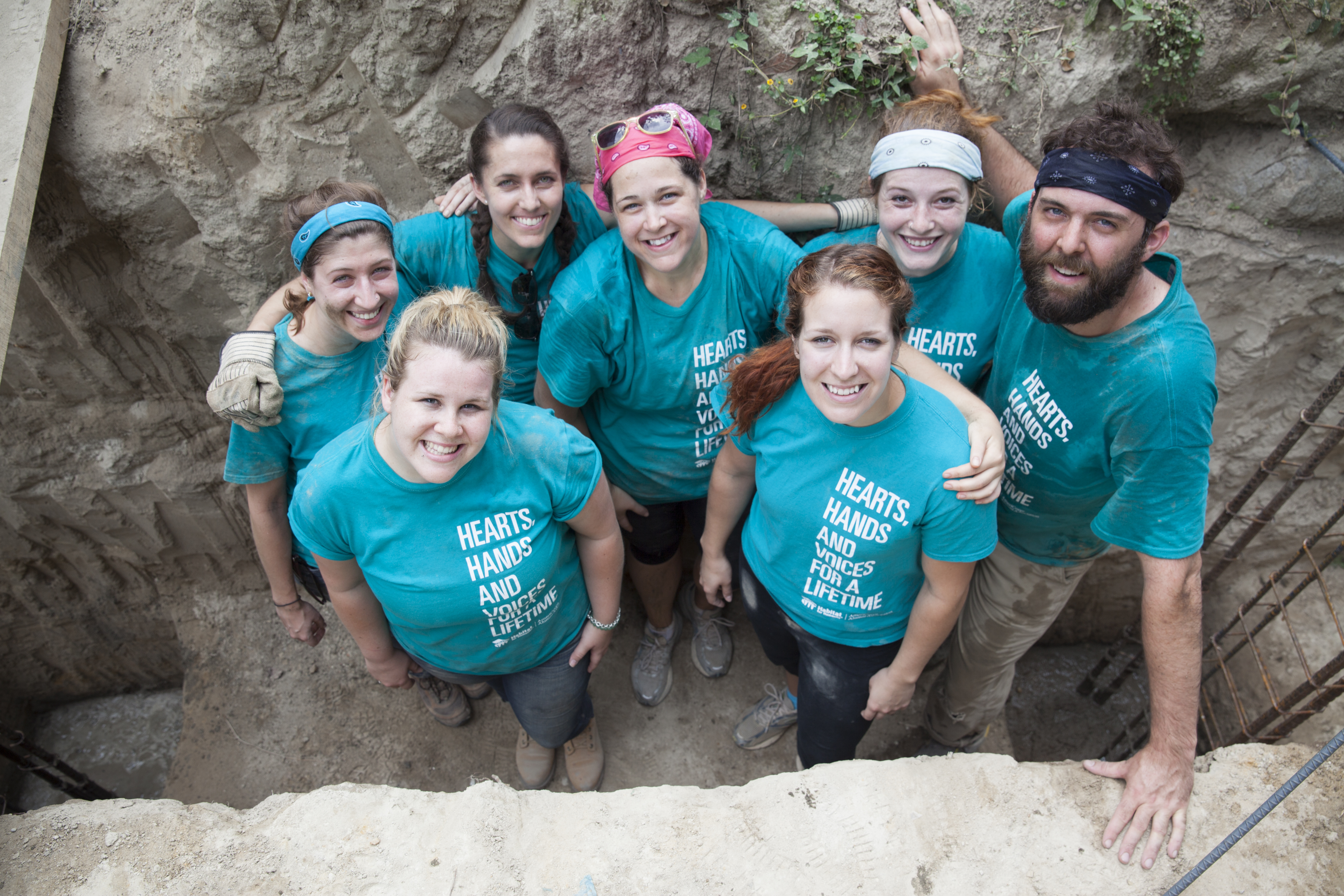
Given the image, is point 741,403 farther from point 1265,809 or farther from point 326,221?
point 1265,809

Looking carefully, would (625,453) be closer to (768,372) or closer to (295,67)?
(768,372)

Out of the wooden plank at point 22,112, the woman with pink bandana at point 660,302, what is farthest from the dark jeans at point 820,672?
the wooden plank at point 22,112

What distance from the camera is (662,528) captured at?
333 cm

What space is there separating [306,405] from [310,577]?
813 millimetres

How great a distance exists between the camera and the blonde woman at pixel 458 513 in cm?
202

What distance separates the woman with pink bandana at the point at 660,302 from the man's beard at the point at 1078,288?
736mm

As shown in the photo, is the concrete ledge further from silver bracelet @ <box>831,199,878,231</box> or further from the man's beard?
silver bracelet @ <box>831,199,878,231</box>

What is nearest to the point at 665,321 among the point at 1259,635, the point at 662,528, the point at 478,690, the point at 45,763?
the point at 662,528

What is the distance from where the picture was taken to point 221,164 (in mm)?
3152

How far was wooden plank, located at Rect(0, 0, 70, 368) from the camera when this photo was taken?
2625mm

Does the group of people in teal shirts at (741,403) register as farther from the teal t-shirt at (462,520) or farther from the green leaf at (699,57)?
the green leaf at (699,57)

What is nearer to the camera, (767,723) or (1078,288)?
(1078,288)

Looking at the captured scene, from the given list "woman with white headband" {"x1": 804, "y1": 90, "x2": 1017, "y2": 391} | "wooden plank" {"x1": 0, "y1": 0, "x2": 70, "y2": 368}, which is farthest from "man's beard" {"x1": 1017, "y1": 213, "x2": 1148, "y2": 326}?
"wooden plank" {"x1": 0, "y1": 0, "x2": 70, "y2": 368}

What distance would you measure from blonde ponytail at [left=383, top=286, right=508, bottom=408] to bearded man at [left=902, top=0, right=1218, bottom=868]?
153 centimetres
